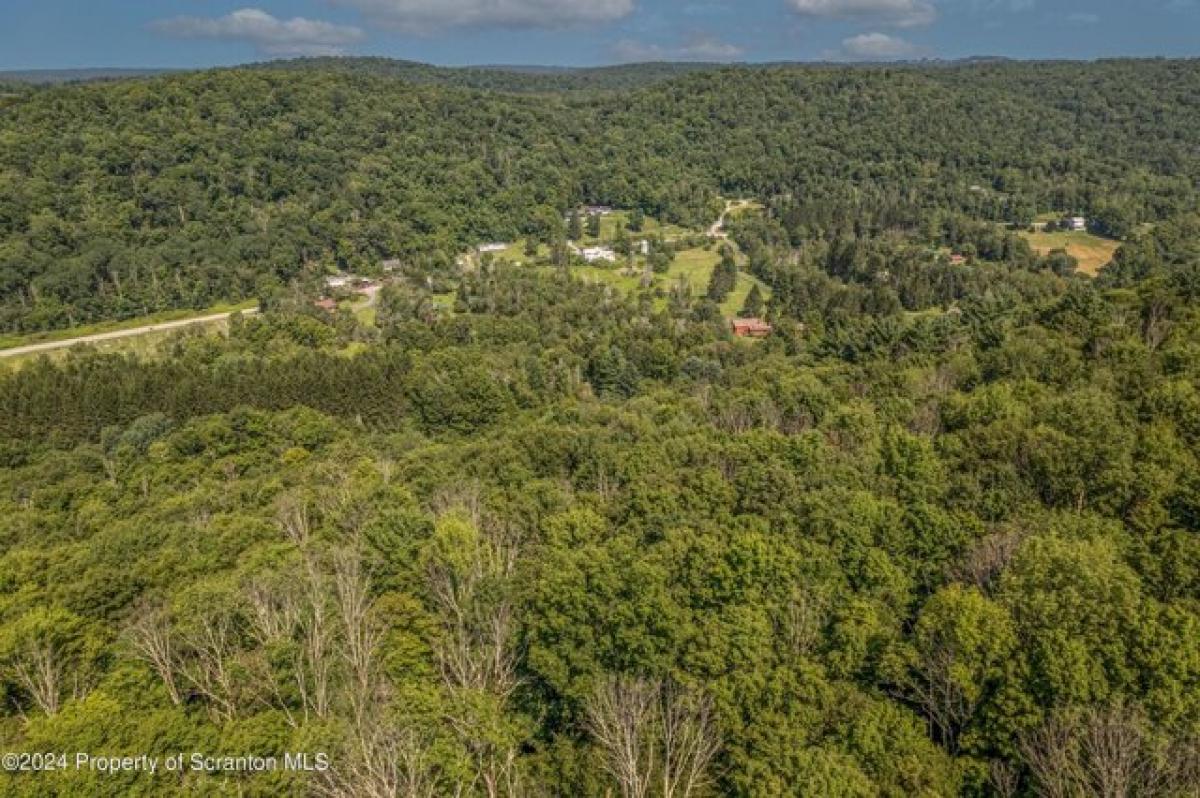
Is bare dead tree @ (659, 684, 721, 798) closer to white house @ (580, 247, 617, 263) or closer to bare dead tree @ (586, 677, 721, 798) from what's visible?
bare dead tree @ (586, 677, 721, 798)

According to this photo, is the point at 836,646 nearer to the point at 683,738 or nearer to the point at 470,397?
the point at 683,738

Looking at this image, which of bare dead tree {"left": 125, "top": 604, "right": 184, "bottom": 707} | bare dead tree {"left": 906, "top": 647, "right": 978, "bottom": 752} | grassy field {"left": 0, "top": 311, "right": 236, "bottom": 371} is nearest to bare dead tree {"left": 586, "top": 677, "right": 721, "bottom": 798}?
bare dead tree {"left": 906, "top": 647, "right": 978, "bottom": 752}

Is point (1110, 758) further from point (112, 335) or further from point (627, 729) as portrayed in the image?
point (112, 335)

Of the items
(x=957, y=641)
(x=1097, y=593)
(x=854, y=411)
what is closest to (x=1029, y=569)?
(x=1097, y=593)

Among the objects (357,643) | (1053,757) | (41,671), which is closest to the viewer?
(1053,757)

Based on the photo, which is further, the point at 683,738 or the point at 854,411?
the point at 854,411

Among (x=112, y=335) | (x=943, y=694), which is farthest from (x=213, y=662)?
(x=112, y=335)
